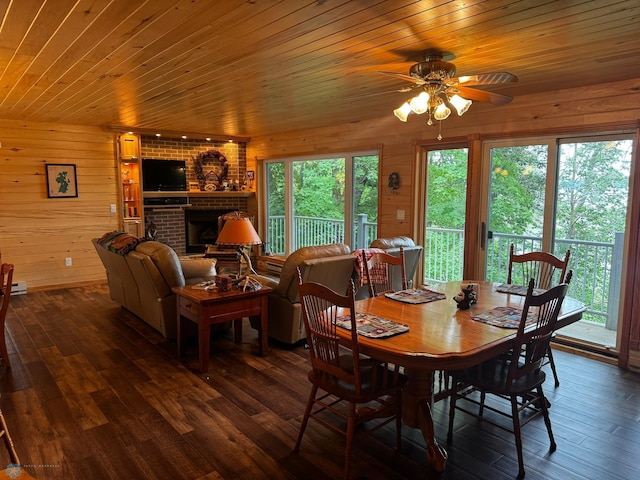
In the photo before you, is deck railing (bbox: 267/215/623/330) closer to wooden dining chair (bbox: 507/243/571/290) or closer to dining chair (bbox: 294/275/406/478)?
wooden dining chair (bbox: 507/243/571/290)

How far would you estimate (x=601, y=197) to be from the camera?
416 cm

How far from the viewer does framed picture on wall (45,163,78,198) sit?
6578 mm

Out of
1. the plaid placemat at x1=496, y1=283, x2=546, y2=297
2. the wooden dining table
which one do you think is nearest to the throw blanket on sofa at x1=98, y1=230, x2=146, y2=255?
the wooden dining table

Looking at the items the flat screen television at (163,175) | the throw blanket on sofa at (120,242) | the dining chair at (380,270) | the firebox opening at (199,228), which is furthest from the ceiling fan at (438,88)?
the firebox opening at (199,228)

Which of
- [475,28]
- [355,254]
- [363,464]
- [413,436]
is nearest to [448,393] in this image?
[413,436]

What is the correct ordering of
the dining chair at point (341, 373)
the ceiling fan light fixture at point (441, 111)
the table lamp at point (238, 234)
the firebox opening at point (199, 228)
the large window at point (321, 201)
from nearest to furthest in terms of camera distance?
the dining chair at point (341, 373), the ceiling fan light fixture at point (441, 111), the table lamp at point (238, 234), the large window at point (321, 201), the firebox opening at point (199, 228)

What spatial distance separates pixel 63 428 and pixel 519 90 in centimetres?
459

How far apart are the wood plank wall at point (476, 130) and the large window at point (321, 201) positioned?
32cm

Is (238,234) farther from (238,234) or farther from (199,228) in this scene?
(199,228)

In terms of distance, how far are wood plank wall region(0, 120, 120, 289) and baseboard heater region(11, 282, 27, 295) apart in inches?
6.5

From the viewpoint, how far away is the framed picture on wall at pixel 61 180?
6578 millimetres

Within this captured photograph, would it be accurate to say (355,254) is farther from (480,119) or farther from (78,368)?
(78,368)

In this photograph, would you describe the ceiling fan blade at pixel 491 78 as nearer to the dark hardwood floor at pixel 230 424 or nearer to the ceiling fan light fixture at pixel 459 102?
the ceiling fan light fixture at pixel 459 102

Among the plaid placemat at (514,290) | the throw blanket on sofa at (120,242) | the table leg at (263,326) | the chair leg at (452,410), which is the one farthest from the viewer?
the throw blanket on sofa at (120,242)
